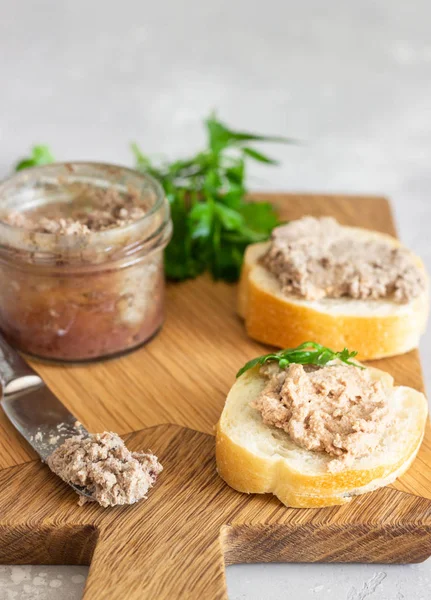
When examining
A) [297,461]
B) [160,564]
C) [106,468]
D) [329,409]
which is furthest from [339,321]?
[160,564]

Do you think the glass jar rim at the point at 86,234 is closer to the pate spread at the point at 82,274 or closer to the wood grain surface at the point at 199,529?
the pate spread at the point at 82,274

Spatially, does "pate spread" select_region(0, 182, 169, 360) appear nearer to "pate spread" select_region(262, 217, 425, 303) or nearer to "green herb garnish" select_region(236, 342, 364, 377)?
"pate spread" select_region(262, 217, 425, 303)

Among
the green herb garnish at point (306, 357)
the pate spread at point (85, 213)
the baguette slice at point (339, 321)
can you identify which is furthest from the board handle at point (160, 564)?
the pate spread at point (85, 213)

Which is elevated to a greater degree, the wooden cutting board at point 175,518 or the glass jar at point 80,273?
the glass jar at point 80,273

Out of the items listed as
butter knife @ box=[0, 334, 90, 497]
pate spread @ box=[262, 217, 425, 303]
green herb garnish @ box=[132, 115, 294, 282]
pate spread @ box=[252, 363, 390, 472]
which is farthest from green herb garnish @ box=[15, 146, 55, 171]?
pate spread @ box=[252, 363, 390, 472]

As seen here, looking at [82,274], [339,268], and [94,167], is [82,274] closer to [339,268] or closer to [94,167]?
[94,167]

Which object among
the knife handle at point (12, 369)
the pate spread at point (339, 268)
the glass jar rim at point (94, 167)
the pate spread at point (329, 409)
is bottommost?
the knife handle at point (12, 369)
